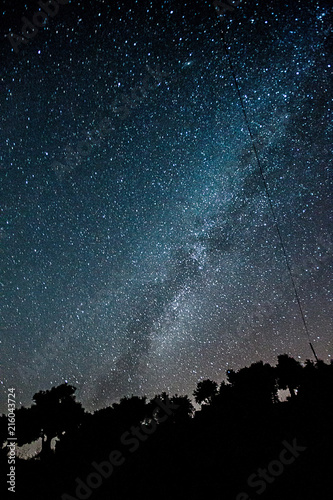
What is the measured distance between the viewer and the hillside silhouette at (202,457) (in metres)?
11.0

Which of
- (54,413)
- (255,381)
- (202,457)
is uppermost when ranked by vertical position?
(54,413)

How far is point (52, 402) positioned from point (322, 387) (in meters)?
32.8

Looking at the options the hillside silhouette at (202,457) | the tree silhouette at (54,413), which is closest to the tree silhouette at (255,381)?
the hillside silhouette at (202,457)

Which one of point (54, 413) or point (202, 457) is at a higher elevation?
point (54, 413)

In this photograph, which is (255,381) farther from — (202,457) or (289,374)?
(202,457)

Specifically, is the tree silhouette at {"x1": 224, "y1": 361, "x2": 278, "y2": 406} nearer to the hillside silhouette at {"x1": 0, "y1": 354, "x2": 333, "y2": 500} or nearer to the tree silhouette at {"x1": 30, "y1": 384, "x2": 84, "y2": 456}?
the hillside silhouette at {"x1": 0, "y1": 354, "x2": 333, "y2": 500}

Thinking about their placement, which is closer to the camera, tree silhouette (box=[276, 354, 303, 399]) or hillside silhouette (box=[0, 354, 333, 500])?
hillside silhouette (box=[0, 354, 333, 500])

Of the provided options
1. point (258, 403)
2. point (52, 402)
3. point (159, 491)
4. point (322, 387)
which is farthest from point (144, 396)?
point (159, 491)

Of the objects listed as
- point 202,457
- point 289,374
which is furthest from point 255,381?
point 202,457

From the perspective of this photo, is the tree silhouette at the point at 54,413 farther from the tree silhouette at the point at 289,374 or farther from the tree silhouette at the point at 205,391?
the tree silhouette at the point at 289,374

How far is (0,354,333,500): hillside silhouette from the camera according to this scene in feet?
36.1

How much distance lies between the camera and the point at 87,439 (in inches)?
1073

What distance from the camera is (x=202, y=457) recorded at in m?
15.2

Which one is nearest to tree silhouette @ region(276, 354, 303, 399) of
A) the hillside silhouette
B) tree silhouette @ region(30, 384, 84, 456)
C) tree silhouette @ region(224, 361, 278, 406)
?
tree silhouette @ region(224, 361, 278, 406)
